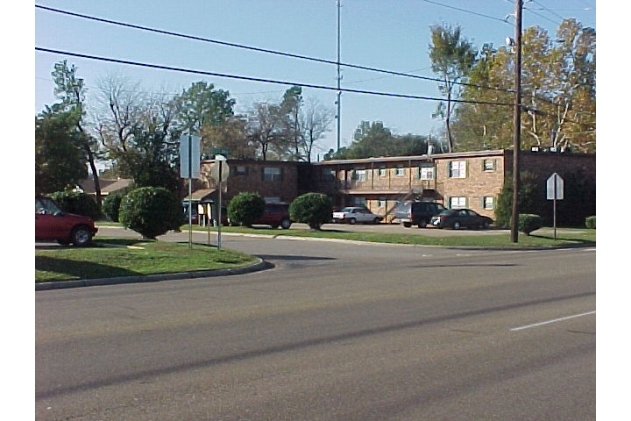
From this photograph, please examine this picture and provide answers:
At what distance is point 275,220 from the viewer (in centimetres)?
5122

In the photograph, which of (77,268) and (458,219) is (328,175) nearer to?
(458,219)

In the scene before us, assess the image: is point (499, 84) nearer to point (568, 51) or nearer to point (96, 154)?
point (568, 51)

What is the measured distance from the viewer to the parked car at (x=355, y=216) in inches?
2408

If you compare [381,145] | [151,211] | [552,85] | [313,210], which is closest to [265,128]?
[381,145]

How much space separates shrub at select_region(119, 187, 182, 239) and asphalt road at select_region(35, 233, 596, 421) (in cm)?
1036

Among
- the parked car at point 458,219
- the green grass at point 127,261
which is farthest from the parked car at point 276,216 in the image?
the green grass at point 127,261

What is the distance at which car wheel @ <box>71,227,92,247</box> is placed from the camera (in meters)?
27.2

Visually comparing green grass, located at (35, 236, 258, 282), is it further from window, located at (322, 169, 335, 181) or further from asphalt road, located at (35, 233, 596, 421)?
window, located at (322, 169, 335, 181)

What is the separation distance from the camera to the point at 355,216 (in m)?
61.2

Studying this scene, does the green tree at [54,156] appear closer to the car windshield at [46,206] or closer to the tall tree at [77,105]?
the tall tree at [77,105]

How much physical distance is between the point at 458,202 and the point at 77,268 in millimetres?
41750
